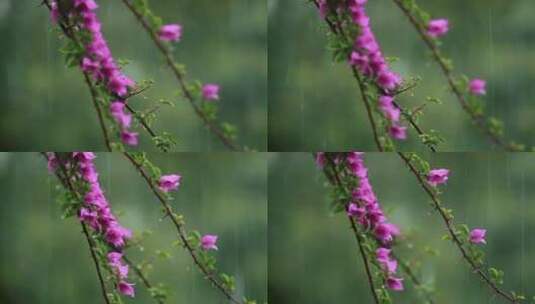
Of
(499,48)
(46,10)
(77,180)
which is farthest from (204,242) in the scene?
(499,48)

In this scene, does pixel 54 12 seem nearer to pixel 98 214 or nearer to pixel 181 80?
pixel 181 80

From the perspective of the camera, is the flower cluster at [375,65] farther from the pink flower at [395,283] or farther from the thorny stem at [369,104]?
the pink flower at [395,283]

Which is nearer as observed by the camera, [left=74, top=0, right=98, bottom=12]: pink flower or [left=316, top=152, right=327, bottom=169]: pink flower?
[left=74, top=0, right=98, bottom=12]: pink flower

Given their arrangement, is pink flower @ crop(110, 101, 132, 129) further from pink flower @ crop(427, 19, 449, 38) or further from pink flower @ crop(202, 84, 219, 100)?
pink flower @ crop(427, 19, 449, 38)

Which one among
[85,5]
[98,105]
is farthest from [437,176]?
[85,5]

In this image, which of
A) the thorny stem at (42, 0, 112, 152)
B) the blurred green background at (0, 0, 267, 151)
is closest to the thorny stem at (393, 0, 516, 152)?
the blurred green background at (0, 0, 267, 151)

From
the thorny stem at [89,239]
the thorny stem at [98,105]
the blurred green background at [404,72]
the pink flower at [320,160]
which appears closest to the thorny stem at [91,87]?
the thorny stem at [98,105]

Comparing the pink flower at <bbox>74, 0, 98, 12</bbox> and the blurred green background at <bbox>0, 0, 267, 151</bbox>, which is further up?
the pink flower at <bbox>74, 0, 98, 12</bbox>

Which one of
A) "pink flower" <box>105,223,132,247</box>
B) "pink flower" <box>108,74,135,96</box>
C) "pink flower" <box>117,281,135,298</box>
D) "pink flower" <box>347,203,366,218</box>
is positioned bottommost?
"pink flower" <box>117,281,135,298</box>
